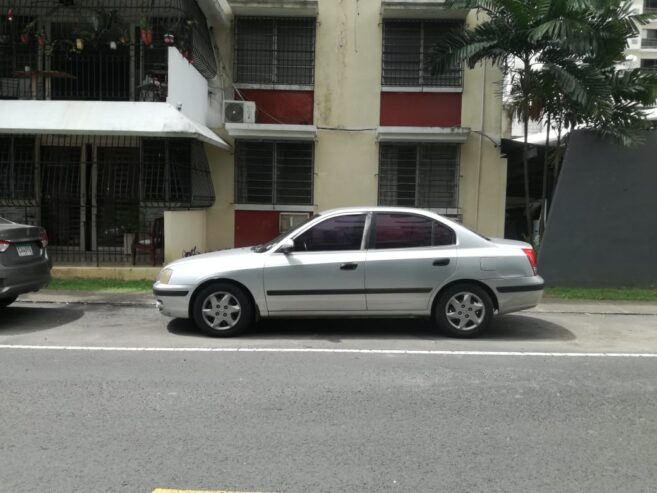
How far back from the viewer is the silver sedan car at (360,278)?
6.96 meters

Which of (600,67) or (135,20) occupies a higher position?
(135,20)

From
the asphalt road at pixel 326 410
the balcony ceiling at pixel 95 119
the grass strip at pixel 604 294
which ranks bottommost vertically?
the asphalt road at pixel 326 410

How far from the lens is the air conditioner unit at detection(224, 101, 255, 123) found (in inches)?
503

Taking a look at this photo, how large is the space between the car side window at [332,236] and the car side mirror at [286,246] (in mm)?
95

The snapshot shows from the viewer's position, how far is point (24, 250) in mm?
7844

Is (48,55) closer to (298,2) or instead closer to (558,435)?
(298,2)

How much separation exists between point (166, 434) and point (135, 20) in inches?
438

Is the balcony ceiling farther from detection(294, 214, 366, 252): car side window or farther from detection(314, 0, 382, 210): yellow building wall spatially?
detection(294, 214, 366, 252): car side window

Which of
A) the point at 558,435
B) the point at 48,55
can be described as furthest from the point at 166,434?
the point at 48,55

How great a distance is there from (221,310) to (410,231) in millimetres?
2435

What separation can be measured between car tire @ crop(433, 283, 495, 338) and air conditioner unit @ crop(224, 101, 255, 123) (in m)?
7.29

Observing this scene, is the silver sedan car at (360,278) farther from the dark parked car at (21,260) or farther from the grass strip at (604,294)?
the grass strip at (604,294)

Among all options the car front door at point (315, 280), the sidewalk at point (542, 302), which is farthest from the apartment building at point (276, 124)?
the car front door at point (315, 280)

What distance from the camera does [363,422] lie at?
4461mm
